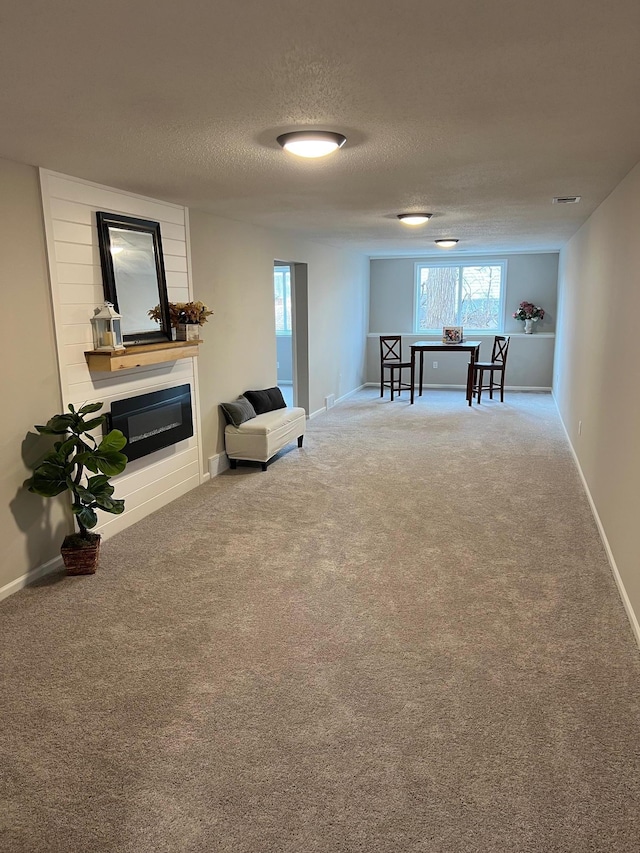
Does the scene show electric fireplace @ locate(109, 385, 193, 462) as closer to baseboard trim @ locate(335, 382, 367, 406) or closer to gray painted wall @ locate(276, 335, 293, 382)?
baseboard trim @ locate(335, 382, 367, 406)

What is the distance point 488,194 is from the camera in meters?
4.11

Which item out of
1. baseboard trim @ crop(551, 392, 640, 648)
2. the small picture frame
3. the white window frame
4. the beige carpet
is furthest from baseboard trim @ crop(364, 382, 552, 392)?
the beige carpet

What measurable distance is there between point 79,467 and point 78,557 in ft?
1.72

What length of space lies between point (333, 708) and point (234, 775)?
478 millimetres

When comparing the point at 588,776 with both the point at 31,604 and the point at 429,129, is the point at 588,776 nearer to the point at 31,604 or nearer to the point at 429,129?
the point at 429,129

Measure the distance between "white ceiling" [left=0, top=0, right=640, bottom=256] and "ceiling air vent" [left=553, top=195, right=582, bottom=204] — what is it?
0.36 meters

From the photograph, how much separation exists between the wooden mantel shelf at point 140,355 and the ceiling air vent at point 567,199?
2.89m

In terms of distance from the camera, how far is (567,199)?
14.2 feet

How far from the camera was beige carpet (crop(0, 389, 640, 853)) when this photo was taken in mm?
1836

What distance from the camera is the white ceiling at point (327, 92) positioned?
1499 millimetres

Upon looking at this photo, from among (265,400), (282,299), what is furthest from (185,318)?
(282,299)

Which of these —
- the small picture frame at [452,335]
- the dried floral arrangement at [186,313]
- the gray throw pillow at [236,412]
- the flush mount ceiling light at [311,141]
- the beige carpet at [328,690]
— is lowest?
the beige carpet at [328,690]

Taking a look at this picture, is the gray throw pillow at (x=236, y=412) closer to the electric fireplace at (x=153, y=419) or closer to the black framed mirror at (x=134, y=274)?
the electric fireplace at (x=153, y=419)

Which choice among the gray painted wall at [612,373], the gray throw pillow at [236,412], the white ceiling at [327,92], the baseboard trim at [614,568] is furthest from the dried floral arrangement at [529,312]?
the white ceiling at [327,92]
